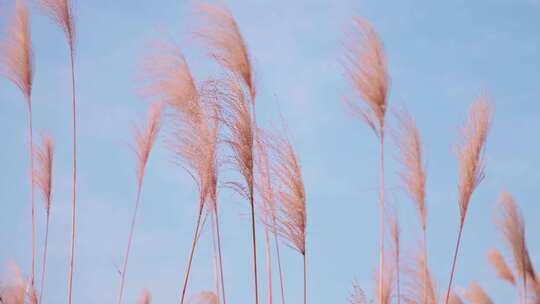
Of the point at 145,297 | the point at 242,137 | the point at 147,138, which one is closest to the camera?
the point at 242,137

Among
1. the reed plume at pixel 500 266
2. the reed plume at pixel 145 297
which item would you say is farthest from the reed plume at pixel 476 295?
the reed plume at pixel 145 297

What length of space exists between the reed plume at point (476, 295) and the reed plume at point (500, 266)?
0.22 m

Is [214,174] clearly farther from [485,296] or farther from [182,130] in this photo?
[485,296]

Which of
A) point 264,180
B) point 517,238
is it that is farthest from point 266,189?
point 517,238

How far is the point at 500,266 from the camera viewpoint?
5867mm

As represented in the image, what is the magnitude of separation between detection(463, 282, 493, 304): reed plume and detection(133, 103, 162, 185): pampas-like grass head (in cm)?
321

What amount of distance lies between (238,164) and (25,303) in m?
1.65

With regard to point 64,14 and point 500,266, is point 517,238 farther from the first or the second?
point 64,14

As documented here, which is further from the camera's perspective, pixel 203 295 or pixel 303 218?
pixel 203 295

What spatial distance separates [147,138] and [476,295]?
3278 mm

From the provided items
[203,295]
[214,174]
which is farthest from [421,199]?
[203,295]

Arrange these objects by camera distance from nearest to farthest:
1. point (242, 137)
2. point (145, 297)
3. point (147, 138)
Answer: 1. point (242, 137)
2. point (147, 138)
3. point (145, 297)

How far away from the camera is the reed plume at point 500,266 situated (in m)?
5.83

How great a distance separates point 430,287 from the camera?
440 centimetres
